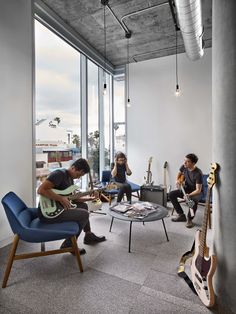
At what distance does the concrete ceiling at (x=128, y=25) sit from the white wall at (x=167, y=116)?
44 centimetres

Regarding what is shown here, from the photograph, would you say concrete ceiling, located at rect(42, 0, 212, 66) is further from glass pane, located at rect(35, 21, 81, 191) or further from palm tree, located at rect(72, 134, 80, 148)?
palm tree, located at rect(72, 134, 80, 148)

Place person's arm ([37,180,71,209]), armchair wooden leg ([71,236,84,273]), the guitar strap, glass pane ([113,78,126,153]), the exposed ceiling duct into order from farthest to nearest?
glass pane ([113,78,126,153]) → the exposed ceiling duct → person's arm ([37,180,71,209]) → armchair wooden leg ([71,236,84,273]) → the guitar strap

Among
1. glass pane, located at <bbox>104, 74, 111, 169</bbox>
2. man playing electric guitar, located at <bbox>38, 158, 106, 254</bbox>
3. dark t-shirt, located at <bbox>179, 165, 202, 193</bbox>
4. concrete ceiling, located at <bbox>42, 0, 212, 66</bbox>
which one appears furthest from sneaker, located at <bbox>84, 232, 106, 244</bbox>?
concrete ceiling, located at <bbox>42, 0, 212, 66</bbox>

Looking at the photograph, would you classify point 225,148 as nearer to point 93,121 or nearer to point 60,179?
point 60,179

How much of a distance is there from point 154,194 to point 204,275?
241 centimetres

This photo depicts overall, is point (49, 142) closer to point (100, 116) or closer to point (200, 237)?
point (100, 116)

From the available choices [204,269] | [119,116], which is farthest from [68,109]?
[204,269]

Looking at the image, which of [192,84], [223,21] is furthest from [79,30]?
[223,21]

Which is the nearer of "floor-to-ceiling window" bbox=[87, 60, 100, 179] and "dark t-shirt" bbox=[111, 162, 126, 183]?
"dark t-shirt" bbox=[111, 162, 126, 183]

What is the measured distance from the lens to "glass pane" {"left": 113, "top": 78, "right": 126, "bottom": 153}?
17.9 ft

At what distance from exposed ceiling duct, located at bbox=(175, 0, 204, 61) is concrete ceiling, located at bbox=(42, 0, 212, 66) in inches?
21.0

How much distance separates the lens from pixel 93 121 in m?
4.77

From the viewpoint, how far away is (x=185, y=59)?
4598 millimetres

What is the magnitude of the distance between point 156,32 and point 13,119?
10.6 feet
